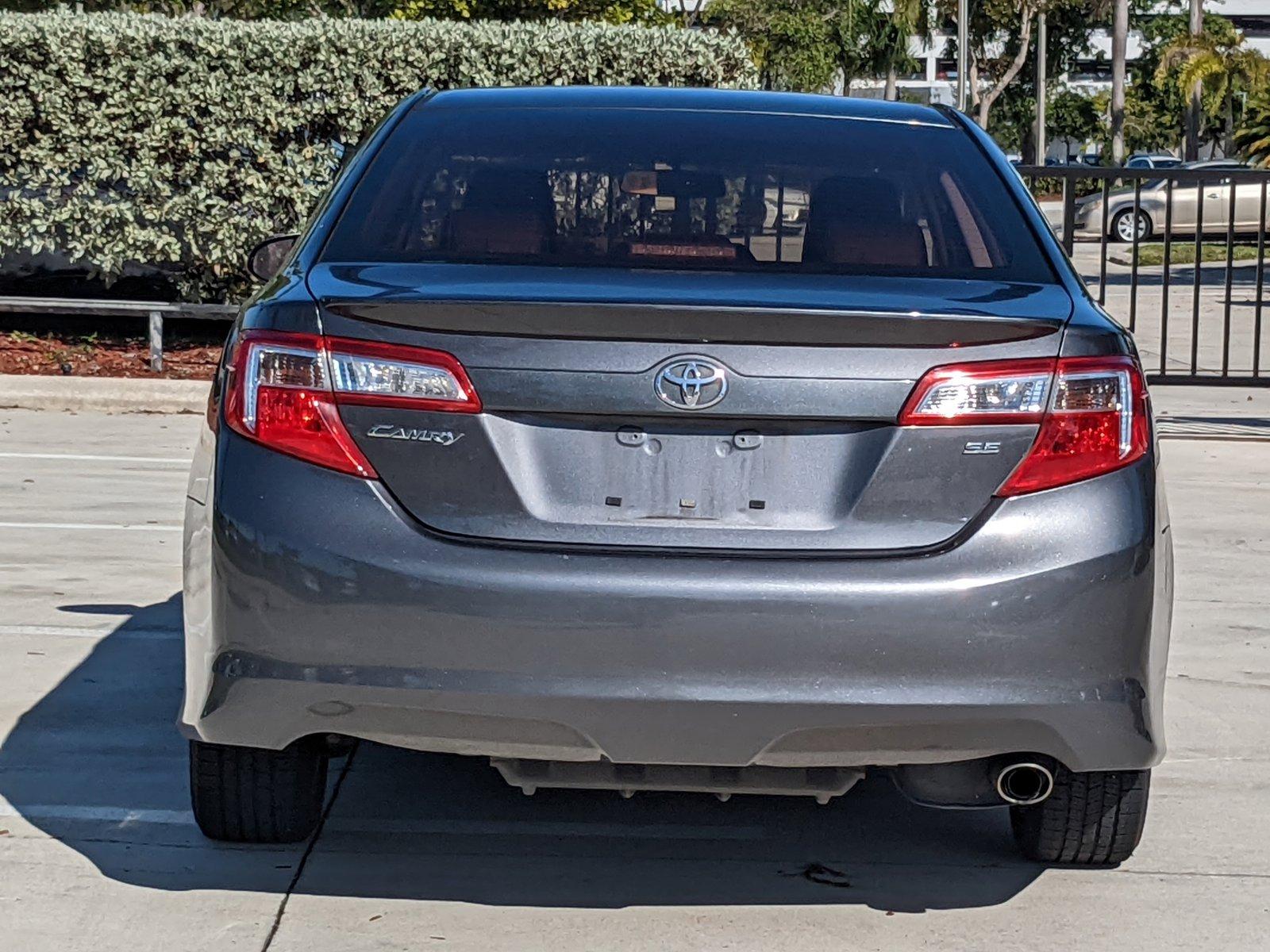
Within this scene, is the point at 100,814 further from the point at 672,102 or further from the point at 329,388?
the point at 672,102

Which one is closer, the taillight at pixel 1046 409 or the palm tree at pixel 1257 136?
the taillight at pixel 1046 409

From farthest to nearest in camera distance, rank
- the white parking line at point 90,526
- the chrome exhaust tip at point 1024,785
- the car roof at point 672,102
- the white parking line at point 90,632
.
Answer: the white parking line at point 90,526
the white parking line at point 90,632
the car roof at point 672,102
the chrome exhaust tip at point 1024,785

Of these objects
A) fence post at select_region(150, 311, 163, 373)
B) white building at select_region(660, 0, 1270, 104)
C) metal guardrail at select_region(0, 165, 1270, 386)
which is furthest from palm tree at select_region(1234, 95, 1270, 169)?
white building at select_region(660, 0, 1270, 104)

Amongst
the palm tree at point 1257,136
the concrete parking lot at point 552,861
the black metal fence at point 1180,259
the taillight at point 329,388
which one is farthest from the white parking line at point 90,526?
the palm tree at point 1257,136

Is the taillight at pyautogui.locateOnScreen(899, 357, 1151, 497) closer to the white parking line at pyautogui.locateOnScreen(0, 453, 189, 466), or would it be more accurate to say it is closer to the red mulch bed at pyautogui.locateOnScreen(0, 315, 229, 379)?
the white parking line at pyautogui.locateOnScreen(0, 453, 189, 466)

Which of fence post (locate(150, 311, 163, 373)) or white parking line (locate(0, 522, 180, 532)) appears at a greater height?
fence post (locate(150, 311, 163, 373))

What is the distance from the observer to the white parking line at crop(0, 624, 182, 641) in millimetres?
6066

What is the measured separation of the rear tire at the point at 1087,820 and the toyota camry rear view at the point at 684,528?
39 centimetres

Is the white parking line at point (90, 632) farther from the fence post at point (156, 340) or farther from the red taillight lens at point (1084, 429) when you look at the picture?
the fence post at point (156, 340)

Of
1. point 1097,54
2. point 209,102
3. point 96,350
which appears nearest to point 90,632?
point 209,102

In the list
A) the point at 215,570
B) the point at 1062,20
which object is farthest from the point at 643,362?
the point at 1062,20

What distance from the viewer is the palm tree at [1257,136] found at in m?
34.9

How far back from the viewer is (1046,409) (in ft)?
11.1

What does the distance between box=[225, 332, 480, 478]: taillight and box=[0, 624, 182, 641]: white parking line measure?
2766mm
